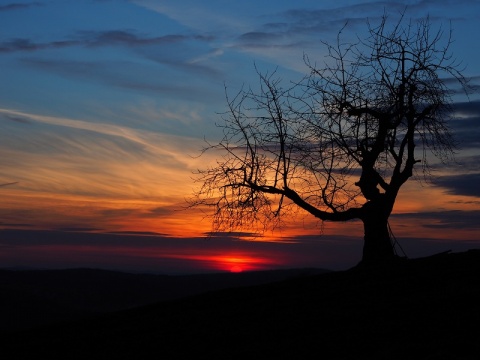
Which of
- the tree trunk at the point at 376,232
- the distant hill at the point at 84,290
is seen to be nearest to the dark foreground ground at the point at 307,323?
the tree trunk at the point at 376,232

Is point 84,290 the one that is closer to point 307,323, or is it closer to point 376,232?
point 376,232

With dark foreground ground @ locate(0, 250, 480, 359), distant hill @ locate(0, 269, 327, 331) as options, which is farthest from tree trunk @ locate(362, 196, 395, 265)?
distant hill @ locate(0, 269, 327, 331)

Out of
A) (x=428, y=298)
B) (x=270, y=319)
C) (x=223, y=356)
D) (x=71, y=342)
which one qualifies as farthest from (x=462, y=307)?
(x=71, y=342)

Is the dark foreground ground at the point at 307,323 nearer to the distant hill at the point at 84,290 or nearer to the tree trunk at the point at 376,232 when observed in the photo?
the tree trunk at the point at 376,232

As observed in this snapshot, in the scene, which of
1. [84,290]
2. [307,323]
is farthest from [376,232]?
[84,290]

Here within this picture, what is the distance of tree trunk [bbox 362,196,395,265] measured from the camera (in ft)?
67.8

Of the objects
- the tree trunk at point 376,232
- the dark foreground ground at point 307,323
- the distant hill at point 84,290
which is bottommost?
the distant hill at point 84,290

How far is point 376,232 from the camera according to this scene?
20766 millimetres

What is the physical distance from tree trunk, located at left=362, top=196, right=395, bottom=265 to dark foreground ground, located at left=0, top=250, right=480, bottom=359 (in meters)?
1.07

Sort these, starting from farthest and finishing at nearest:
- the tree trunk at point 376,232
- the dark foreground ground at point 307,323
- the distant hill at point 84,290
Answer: the distant hill at point 84,290
the tree trunk at point 376,232
the dark foreground ground at point 307,323

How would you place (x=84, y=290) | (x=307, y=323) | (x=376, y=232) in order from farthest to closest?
(x=84, y=290), (x=376, y=232), (x=307, y=323)

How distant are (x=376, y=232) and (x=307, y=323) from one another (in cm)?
709

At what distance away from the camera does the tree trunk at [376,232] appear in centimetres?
2067

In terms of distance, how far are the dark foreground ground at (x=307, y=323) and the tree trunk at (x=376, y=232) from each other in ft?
3.50
